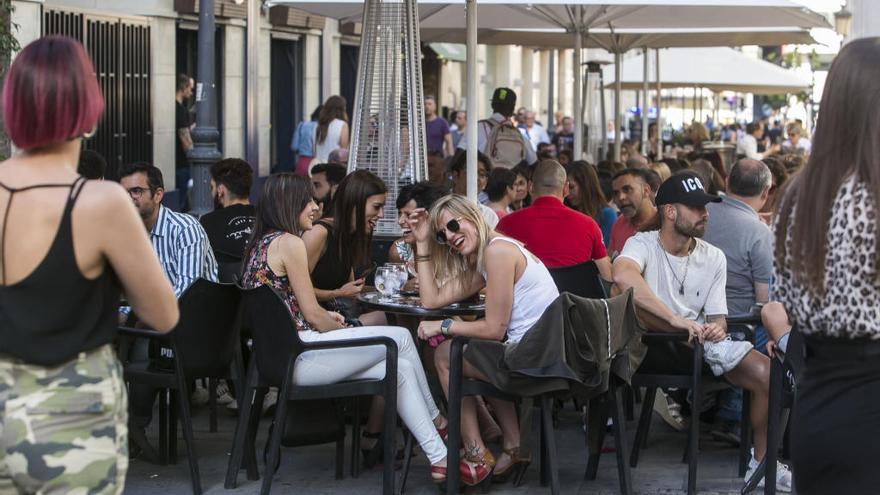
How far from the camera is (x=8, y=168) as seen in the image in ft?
10.3

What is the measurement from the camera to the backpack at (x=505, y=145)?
1320cm

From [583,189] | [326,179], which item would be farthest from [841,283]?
[326,179]

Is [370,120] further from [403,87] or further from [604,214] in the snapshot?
[604,214]

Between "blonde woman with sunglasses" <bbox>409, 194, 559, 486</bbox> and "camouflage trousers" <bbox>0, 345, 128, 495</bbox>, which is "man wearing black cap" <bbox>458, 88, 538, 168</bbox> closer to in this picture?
"blonde woman with sunglasses" <bbox>409, 194, 559, 486</bbox>

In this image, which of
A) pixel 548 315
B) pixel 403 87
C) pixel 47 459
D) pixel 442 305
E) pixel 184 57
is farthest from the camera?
pixel 184 57

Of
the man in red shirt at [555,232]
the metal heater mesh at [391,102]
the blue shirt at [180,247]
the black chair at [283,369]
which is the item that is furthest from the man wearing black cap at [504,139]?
the black chair at [283,369]

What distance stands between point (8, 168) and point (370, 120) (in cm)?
669

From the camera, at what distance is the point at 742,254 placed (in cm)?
706

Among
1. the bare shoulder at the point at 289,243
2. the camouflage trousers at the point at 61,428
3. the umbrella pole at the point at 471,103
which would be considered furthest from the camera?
the umbrella pole at the point at 471,103

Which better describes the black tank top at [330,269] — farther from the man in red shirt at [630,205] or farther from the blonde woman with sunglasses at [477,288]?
the man in red shirt at [630,205]

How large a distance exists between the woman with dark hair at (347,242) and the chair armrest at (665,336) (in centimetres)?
146

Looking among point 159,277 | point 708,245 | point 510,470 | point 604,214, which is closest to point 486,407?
point 510,470

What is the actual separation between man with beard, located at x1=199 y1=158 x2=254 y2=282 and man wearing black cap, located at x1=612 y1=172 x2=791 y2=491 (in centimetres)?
215

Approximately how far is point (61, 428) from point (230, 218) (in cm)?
490
